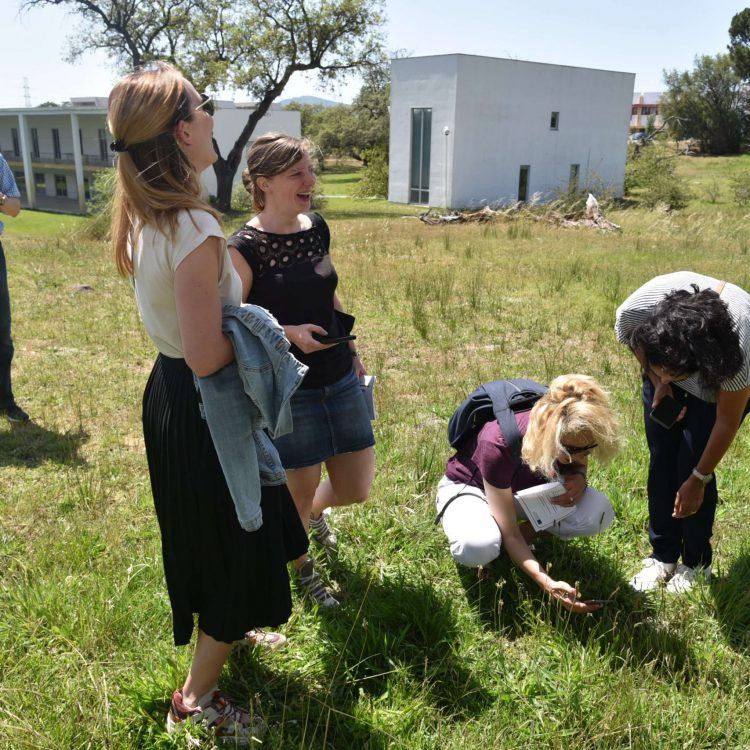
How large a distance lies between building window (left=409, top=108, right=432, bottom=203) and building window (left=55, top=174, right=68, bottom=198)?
83.2 feet

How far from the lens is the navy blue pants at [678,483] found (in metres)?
3.10

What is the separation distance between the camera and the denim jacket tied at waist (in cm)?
200

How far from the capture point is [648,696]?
98.3 inches

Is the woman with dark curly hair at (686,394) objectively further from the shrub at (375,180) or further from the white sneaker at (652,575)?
the shrub at (375,180)

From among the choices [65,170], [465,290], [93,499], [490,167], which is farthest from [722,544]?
[65,170]

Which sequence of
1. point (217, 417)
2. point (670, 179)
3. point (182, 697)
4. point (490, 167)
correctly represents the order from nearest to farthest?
point (217, 417) < point (182, 697) < point (670, 179) < point (490, 167)

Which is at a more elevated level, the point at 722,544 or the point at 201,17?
the point at 201,17

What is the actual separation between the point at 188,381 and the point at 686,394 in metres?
2.14

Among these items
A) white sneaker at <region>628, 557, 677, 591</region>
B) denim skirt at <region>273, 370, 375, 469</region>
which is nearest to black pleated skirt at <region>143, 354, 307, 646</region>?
denim skirt at <region>273, 370, 375, 469</region>

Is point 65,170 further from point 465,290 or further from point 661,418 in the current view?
point 661,418

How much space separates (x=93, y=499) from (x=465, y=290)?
23.4ft

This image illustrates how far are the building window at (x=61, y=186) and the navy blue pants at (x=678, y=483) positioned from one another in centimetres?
4938

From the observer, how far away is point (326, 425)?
3014mm

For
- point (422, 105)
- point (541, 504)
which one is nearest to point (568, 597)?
point (541, 504)
